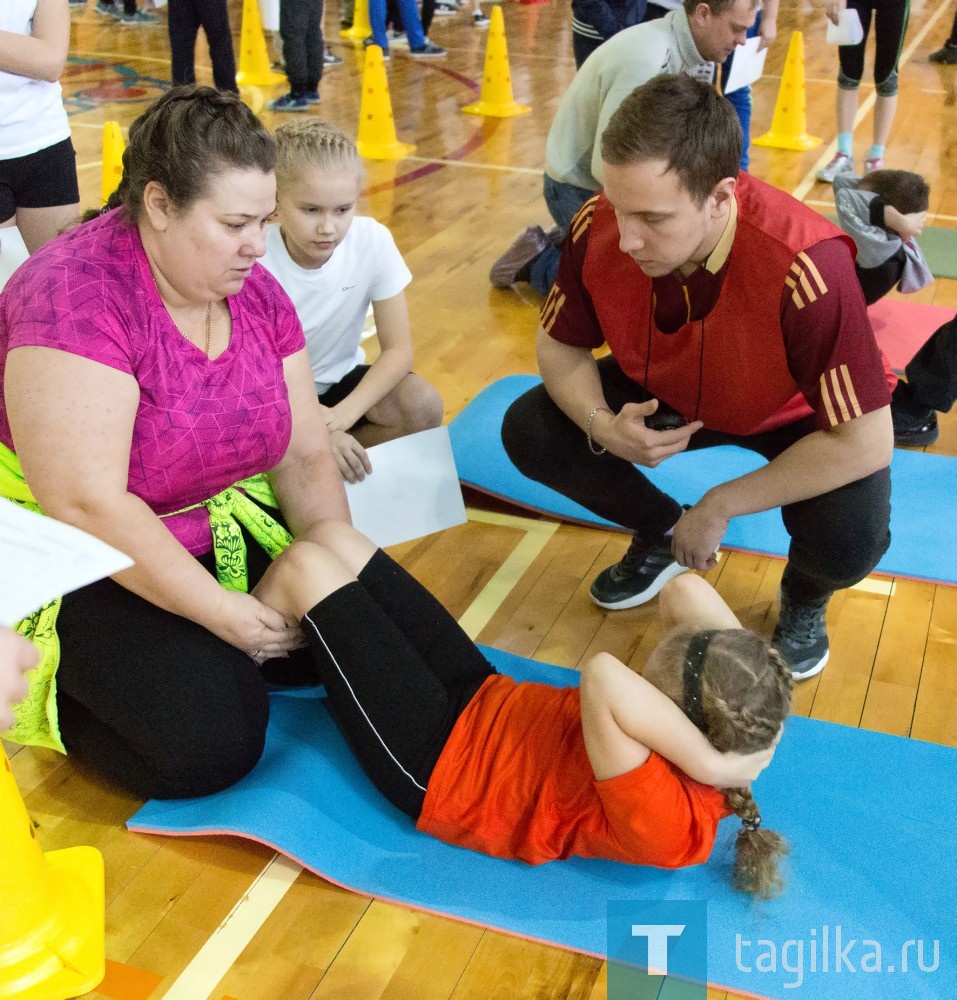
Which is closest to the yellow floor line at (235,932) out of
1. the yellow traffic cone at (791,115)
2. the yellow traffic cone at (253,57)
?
the yellow traffic cone at (791,115)

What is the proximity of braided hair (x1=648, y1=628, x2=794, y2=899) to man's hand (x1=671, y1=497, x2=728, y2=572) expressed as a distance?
0.37 meters

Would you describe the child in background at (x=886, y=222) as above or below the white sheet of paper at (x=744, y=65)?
below

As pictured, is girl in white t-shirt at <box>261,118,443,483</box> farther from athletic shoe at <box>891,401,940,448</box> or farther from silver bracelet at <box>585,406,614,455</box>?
athletic shoe at <box>891,401,940,448</box>

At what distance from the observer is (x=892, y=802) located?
1755 millimetres

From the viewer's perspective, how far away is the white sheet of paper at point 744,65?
418 cm

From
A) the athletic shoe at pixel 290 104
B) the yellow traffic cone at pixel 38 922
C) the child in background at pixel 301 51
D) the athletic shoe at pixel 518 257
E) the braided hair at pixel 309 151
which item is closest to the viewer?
the yellow traffic cone at pixel 38 922

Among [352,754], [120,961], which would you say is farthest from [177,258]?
[120,961]

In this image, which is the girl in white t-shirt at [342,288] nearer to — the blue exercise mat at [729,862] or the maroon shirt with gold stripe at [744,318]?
the maroon shirt with gold stripe at [744,318]

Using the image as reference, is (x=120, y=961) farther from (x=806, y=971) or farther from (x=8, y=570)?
(x=806, y=971)

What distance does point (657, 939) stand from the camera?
1.53 meters

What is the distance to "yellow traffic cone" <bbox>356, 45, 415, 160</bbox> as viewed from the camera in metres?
5.56

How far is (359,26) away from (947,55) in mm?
4291

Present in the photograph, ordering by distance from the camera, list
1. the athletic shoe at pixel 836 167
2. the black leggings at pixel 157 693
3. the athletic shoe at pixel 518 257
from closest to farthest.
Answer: the black leggings at pixel 157 693
the athletic shoe at pixel 518 257
the athletic shoe at pixel 836 167

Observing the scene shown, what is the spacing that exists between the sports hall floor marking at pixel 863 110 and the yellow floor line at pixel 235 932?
253 cm
